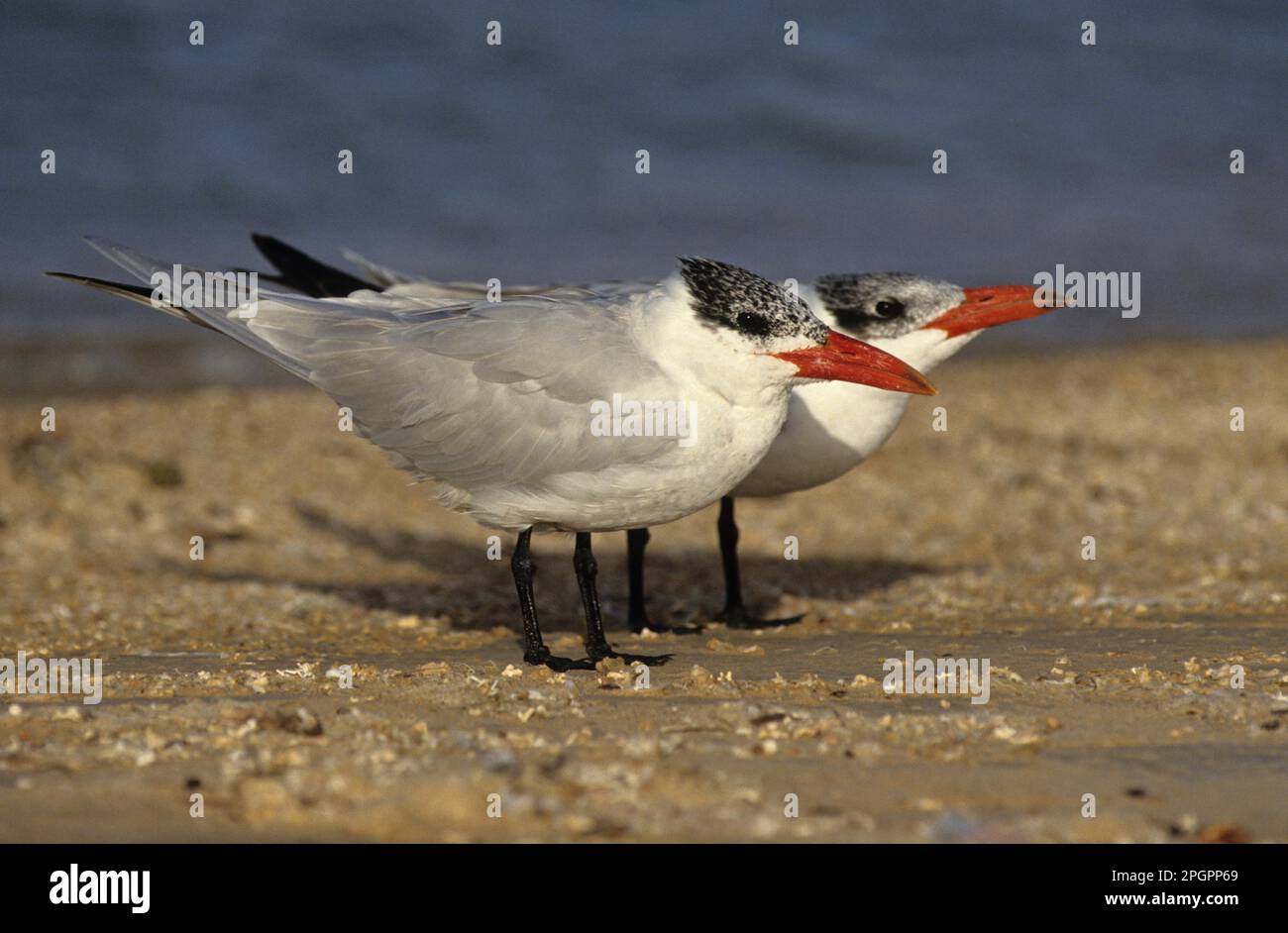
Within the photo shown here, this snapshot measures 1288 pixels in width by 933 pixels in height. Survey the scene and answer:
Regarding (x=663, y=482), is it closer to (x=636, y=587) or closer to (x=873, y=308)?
(x=636, y=587)

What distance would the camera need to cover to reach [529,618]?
473cm

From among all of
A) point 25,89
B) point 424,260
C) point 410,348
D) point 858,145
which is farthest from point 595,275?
point 410,348

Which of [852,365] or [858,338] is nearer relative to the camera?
[852,365]

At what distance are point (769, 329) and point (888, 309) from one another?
1501 millimetres

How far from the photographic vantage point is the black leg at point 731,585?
579cm

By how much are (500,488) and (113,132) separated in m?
10.7

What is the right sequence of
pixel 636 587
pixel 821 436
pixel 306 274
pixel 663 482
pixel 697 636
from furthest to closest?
pixel 306 274
pixel 636 587
pixel 821 436
pixel 697 636
pixel 663 482

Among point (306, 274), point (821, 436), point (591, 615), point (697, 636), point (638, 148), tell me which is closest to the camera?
point (591, 615)

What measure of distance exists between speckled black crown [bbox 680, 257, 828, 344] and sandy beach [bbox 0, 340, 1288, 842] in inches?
40.3

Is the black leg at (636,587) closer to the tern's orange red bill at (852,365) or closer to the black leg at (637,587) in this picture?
the black leg at (637,587)

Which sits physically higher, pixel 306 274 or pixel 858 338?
pixel 306 274

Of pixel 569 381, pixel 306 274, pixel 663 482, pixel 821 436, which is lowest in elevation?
pixel 663 482

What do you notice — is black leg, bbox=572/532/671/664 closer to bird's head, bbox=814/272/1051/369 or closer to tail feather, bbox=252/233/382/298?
bird's head, bbox=814/272/1051/369

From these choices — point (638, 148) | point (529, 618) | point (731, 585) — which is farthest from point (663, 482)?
point (638, 148)
